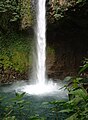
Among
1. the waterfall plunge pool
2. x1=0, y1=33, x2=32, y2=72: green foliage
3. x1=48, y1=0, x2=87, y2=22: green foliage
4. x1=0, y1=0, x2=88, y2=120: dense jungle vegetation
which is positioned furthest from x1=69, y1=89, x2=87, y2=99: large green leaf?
x1=0, y1=33, x2=32, y2=72: green foliage

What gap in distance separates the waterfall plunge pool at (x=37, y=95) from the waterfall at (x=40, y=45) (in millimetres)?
569

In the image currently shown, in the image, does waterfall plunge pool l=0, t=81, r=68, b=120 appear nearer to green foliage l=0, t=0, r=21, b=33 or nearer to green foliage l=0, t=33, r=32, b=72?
green foliage l=0, t=33, r=32, b=72

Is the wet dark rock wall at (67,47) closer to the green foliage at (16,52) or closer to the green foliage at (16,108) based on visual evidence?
the green foliage at (16,52)

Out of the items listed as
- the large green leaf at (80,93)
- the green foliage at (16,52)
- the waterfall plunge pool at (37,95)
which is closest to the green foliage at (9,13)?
the green foliage at (16,52)

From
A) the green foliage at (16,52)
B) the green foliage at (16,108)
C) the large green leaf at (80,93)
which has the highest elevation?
the large green leaf at (80,93)

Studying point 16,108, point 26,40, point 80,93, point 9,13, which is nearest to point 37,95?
point 26,40

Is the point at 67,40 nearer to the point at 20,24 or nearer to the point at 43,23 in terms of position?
the point at 43,23

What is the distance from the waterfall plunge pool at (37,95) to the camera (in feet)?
17.9

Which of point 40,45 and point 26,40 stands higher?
point 26,40

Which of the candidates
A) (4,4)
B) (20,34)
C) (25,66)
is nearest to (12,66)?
(25,66)

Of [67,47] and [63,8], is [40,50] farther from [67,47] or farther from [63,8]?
[63,8]

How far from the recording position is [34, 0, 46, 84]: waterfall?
30.5 feet

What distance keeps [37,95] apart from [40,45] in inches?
105

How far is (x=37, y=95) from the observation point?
7.23 meters
